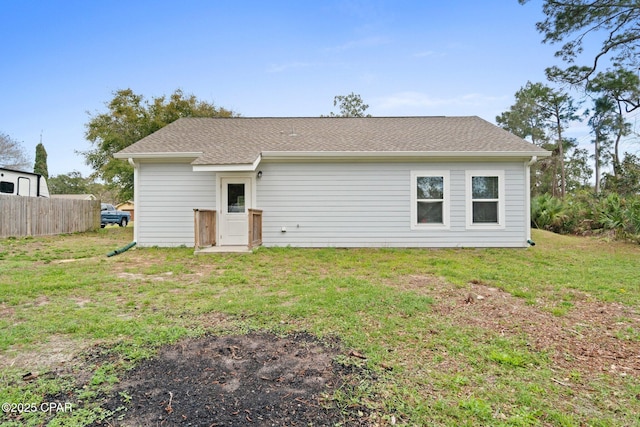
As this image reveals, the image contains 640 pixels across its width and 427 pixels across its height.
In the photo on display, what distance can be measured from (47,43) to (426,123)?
50.2 ft

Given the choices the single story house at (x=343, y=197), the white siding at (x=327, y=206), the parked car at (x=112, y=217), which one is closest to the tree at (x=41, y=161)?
the parked car at (x=112, y=217)

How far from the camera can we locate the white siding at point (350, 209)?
860 centimetres

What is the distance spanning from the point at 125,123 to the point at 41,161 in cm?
2902

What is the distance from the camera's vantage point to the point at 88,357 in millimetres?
2566

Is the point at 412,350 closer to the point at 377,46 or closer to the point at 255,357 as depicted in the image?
the point at 255,357

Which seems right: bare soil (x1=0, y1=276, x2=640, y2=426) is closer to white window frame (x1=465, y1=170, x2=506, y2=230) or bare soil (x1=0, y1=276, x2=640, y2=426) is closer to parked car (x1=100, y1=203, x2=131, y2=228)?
white window frame (x1=465, y1=170, x2=506, y2=230)

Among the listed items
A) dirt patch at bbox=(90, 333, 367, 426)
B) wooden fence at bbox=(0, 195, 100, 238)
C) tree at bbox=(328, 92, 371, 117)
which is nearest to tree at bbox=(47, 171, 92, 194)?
wooden fence at bbox=(0, 195, 100, 238)

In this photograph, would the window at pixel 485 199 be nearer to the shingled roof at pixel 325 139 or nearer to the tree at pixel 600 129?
the shingled roof at pixel 325 139

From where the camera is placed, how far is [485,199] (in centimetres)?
857

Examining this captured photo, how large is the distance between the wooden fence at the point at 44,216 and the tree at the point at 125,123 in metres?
1.71

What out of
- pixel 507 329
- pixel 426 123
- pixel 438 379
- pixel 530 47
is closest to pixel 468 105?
pixel 530 47

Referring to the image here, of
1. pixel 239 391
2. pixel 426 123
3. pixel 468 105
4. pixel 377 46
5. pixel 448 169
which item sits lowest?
pixel 239 391

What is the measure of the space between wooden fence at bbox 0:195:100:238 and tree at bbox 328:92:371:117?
21422mm

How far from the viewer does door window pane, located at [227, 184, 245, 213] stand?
8.66m
